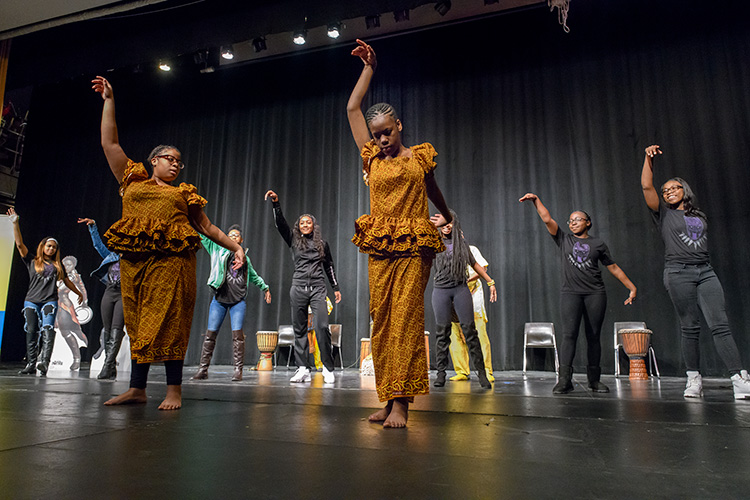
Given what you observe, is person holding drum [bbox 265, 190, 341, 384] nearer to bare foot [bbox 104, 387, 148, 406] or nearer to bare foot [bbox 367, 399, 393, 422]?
bare foot [bbox 104, 387, 148, 406]

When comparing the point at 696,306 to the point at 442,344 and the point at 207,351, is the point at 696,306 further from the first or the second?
the point at 207,351

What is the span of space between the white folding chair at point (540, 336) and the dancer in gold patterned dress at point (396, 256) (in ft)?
17.7

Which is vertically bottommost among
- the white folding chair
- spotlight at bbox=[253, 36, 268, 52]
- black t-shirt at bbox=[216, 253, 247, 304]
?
the white folding chair

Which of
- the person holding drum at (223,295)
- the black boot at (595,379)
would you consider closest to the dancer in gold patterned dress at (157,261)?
the person holding drum at (223,295)

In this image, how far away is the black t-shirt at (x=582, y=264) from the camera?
13.3 ft

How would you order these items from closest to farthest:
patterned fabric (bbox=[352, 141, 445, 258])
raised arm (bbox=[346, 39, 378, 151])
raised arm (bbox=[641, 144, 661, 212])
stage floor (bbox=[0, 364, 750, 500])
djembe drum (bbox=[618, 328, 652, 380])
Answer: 1. stage floor (bbox=[0, 364, 750, 500])
2. patterned fabric (bbox=[352, 141, 445, 258])
3. raised arm (bbox=[346, 39, 378, 151])
4. raised arm (bbox=[641, 144, 661, 212])
5. djembe drum (bbox=[618, 328, 652, 380])

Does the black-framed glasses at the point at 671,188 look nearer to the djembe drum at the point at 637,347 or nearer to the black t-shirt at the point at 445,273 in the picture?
the black t-shirt at the point at 445,273

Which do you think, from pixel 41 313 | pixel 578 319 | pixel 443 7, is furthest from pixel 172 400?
pixel 443 7

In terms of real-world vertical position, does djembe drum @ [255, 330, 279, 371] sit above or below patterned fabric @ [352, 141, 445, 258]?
below

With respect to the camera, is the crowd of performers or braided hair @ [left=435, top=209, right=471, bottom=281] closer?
the crowd of performers

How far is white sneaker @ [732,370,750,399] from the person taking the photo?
3561 millimetres

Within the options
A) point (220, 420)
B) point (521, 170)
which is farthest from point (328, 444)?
point (521, 170)

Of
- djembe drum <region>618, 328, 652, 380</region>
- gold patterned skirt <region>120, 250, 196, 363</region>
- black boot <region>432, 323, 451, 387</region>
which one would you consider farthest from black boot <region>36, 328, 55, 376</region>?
djembe drum <region>618, 328, 652, 380</region>

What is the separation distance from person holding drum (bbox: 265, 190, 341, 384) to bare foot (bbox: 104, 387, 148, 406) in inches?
80.5
